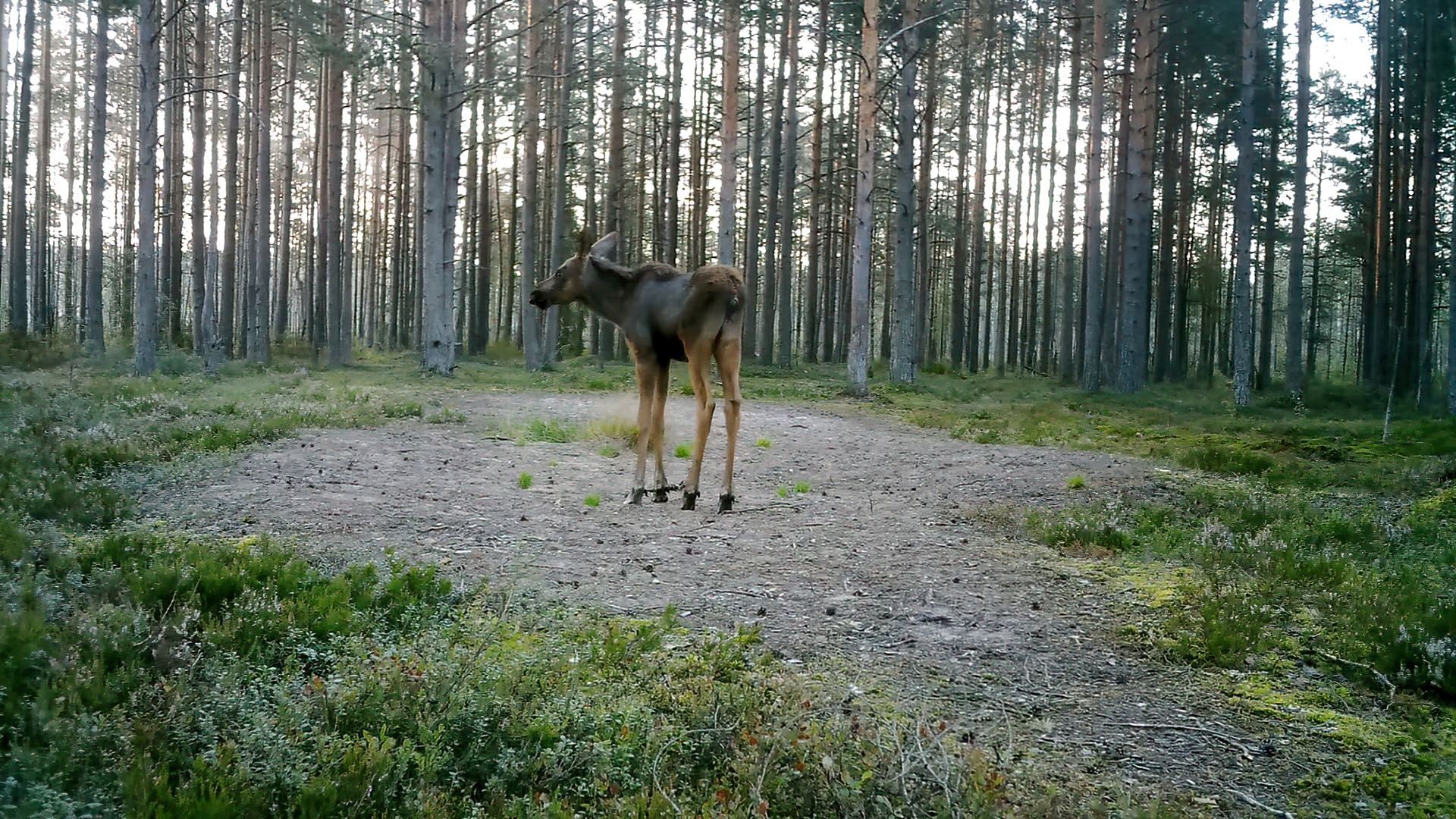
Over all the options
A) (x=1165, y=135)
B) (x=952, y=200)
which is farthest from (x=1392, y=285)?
(x=952, y=200)

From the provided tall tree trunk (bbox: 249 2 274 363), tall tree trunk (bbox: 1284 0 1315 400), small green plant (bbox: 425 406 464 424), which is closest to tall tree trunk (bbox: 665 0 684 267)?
tall tree trunk (bbox: 249 2 274 363)

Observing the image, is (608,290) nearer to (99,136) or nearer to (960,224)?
(99,136)

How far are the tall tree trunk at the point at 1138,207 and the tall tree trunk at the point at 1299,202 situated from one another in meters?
3.08

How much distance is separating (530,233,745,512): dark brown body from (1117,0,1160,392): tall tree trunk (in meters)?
17.5

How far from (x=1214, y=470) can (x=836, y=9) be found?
1918 centimetres

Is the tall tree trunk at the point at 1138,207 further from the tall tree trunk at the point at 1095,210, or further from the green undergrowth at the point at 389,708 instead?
the green undergrowth at the point at 389,708

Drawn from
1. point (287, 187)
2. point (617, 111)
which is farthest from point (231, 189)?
point (617, 111)

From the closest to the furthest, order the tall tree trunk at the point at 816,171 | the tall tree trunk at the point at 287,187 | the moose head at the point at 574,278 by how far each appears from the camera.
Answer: the moose head at the point at 574,278
the tall tree trunk at the point at 287,187
the tall tree trunk at the point at 816,171

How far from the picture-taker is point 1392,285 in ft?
103

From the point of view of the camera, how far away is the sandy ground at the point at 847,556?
3670mm

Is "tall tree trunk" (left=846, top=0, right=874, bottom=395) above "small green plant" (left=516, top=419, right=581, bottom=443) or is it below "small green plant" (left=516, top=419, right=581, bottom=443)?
above

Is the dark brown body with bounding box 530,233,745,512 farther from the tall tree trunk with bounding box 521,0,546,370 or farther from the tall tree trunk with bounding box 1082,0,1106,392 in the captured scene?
the tall tree trunk with bounding box 1082,0,1106,392

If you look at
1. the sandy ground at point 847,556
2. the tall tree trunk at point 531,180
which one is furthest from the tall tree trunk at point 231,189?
the sandy ground at point 847,556

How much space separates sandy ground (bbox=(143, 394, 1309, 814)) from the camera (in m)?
3.67
